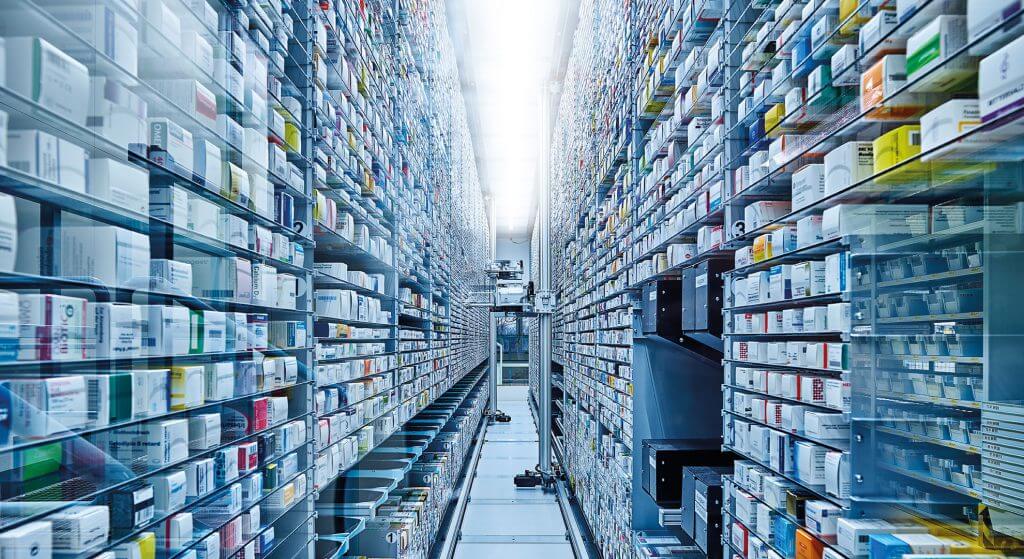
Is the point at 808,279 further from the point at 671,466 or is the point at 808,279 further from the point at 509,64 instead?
the point at 509,64

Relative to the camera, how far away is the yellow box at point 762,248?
2.23 meters

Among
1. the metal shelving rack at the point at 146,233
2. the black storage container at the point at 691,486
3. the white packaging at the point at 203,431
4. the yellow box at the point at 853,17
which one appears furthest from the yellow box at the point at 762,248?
the white packaging at the point at 203,431

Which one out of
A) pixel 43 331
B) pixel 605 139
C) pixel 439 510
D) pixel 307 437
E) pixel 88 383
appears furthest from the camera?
pixel 439 510

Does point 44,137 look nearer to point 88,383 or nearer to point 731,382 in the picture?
point 88,383

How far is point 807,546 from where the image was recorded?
188 centimetres

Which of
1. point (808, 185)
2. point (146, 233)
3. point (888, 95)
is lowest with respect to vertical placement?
point (146, 233)

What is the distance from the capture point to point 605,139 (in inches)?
226

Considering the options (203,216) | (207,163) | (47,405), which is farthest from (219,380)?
(47,405)

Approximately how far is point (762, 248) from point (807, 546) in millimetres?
963

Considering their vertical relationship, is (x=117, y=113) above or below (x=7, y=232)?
above

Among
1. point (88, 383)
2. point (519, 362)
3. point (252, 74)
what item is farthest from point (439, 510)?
point (519, 362)

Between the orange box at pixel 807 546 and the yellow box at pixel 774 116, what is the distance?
1.29 metres

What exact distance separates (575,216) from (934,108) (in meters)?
6.85

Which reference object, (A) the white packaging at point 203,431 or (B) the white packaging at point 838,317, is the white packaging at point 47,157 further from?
(B) the white packaging at point 838,317
